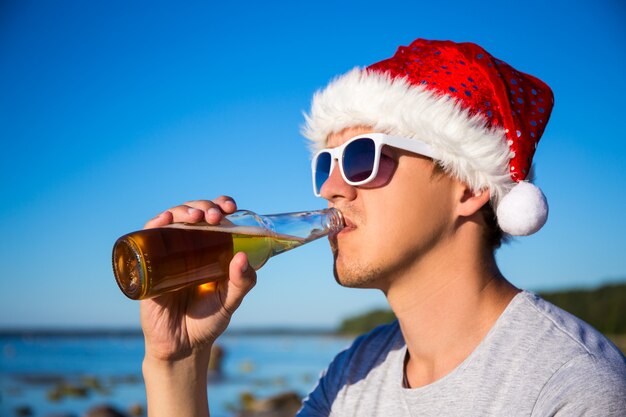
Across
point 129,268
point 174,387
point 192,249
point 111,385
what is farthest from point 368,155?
point 111,385

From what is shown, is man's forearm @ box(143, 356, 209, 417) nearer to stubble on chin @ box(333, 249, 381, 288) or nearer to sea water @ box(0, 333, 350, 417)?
stubble on chin @ box(333, 249, 381, 288)

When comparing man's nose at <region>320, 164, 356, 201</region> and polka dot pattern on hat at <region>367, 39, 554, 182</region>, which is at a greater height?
polka dot pattern on hat at <region>367, 39, 554, 182</region>

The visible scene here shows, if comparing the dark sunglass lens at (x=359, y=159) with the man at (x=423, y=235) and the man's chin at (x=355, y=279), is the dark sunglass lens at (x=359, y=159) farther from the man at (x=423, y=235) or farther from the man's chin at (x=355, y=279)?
the man's chin at (x=355, y=279)

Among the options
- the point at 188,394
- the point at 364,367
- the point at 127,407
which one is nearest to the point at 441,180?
the point at 364,367

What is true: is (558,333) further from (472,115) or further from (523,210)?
(472,115)

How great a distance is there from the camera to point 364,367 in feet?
9.94

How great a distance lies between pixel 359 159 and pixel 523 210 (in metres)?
0.78

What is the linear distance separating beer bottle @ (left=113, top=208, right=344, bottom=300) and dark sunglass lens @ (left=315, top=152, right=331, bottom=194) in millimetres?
466

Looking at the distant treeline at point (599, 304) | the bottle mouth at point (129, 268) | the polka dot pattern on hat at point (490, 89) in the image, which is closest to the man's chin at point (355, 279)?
the polka dot pattern on hat at point (490, 89)

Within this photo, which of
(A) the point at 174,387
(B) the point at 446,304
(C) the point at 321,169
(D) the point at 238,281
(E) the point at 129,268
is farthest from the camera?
(C) the point at 321,169

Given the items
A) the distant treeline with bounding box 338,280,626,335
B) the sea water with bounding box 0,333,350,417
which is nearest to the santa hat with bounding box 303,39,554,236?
the sea water with bounding box 0,333,350,417

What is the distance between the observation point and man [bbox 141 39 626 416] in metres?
2.56

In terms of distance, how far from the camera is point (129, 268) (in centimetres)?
217

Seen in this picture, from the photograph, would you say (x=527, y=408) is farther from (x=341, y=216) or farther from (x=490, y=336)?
(x=341, y=216)
